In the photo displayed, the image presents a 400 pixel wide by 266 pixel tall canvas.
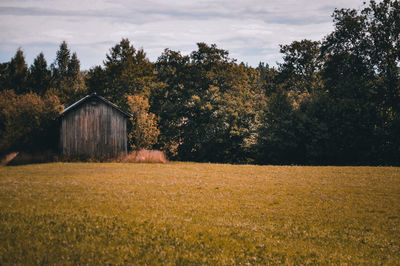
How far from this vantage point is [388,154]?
36062 mm

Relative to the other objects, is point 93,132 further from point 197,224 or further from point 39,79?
point 39,79

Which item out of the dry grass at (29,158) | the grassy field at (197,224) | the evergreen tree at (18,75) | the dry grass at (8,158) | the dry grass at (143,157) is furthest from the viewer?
the evergreen tree at (18,75)

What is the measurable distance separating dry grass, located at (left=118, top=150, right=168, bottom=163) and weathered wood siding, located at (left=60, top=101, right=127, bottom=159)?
1277 mm

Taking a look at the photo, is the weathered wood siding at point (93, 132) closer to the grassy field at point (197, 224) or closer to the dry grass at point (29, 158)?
the dry grass at point (29, 158)

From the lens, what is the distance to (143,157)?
120ft

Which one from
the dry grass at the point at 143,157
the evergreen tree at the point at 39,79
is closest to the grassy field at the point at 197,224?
the dry grass at the point at 143,157

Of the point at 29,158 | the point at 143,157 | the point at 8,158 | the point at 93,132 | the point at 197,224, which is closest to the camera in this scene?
the point at 197,224

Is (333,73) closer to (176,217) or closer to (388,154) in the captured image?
(388,154)

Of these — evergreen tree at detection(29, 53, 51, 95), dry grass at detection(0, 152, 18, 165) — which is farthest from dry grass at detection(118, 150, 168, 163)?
evergreen tree at detection(29, 53, 51, 95)

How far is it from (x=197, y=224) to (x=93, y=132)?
28775mm

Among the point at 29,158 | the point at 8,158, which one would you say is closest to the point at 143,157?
the point at 29,158

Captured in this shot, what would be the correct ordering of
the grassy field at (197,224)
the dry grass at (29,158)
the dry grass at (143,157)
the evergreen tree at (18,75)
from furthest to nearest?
1. the evergreen tree at (18,75)
2. the dry grass at (143,157)
3. the dry grass at (29,158)
4. the grassy field at (197,224)

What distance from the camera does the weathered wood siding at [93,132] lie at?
1421 inches

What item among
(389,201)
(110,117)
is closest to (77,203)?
(389,201)
